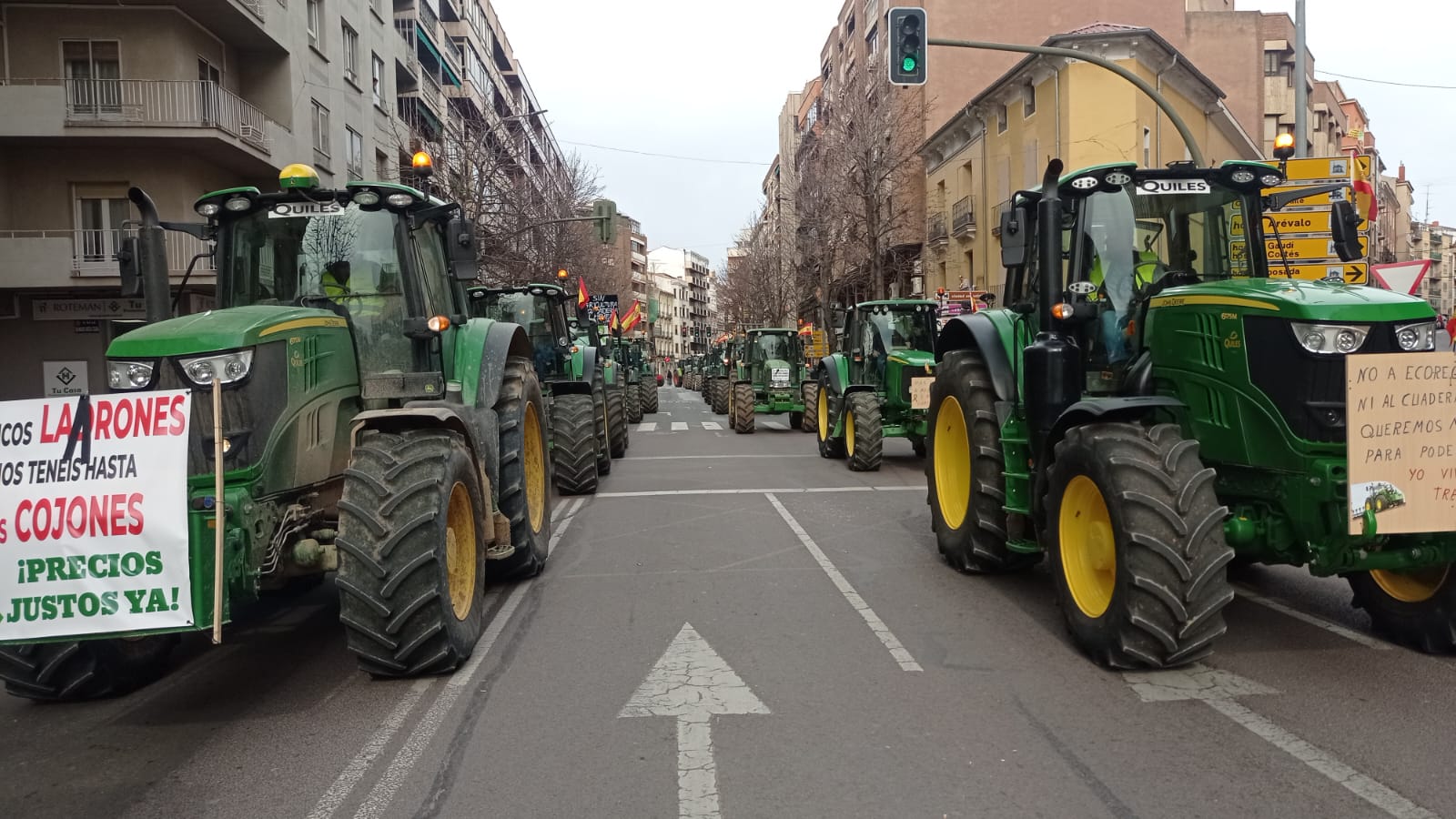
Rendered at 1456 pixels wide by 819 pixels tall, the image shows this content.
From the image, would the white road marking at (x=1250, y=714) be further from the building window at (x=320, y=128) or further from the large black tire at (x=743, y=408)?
the building window at (x=320, y=128)

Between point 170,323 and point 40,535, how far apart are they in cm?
128

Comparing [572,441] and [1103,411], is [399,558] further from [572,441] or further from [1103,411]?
[572,441]

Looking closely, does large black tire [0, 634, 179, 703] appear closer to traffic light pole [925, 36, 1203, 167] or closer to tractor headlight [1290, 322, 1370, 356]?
tractor headlight [1290, 322, 1370, 356]

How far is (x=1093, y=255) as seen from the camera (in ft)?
21.2

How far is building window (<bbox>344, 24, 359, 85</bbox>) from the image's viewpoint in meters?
30.2

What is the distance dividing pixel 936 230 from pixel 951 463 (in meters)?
31.0

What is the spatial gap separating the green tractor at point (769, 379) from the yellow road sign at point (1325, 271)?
43.3 ft

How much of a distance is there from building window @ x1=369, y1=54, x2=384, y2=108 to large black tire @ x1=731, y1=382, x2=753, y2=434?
17.6m

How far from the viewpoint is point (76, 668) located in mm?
5059

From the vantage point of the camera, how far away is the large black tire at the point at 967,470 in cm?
728

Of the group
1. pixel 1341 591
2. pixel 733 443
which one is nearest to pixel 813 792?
pixel 1341 591

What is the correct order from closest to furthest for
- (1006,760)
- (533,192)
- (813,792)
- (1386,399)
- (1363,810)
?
(1363,810)
(813,792)
(1006,760)
(1386,399)
(533,192)

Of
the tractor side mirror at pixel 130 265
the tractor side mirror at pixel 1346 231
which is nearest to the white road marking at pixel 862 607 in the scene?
the tractor side mirror at pixel 1346 231

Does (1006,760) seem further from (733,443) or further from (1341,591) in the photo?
(733,443)
